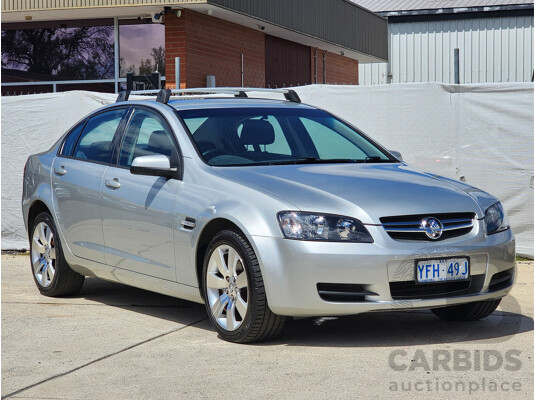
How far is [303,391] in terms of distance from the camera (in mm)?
4945

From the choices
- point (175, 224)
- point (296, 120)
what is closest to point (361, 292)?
point (175, 224)

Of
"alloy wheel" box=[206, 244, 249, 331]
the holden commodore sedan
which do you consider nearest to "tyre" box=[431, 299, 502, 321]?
the holden commodore sedan

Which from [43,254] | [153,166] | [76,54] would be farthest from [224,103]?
[76,54]

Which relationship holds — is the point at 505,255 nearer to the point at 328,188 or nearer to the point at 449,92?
the point at 328,188

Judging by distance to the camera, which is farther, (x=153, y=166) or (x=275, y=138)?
(x=275, y=138)

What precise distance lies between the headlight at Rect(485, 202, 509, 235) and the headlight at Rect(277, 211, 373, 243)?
974mm

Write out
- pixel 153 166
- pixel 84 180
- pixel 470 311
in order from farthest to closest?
pixel 84 180 → pixel 470 311 → pixel 153 166

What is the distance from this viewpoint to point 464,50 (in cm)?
3300

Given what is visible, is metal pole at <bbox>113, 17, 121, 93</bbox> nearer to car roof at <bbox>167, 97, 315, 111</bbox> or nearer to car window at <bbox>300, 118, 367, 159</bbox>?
car roof at <bbox>167, 97, 315, 111</bbox>

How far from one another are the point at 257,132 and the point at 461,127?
386 cm

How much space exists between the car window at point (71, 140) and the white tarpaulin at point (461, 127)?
338 centimetres

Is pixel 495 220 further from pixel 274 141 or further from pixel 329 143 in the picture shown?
pixel 274 141

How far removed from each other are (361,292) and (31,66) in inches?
549

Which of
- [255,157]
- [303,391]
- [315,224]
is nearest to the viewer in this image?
[303,391]
